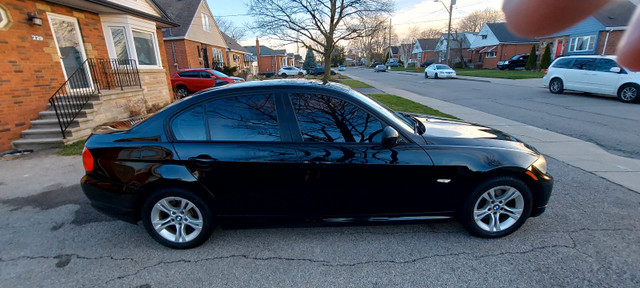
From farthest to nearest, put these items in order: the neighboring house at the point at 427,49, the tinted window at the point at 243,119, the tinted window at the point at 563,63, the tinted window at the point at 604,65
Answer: the neighboring house at the point at 427,49
the tinted window at the point at 563,63
the tinted window at the point at 604,65
the tinted window at the point at 243,119

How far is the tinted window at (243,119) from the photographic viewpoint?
283 cm

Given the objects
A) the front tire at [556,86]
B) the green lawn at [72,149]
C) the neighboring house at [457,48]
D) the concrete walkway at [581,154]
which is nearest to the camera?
the concrete walkway at [581,154]

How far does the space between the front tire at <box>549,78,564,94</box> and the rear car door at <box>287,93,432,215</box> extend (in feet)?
45.0

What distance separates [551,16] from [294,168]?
2.17m

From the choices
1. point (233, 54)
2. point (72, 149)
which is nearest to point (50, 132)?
point (72, 149)

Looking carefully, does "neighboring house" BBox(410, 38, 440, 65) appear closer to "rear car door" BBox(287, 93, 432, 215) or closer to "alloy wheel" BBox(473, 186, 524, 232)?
"alloy wheel" BBox(473, 186, 524, 232)

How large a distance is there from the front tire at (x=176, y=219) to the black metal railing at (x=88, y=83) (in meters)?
5.38

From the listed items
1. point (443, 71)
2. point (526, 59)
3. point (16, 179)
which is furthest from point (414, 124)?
point (526, 59)

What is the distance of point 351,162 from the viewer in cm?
275

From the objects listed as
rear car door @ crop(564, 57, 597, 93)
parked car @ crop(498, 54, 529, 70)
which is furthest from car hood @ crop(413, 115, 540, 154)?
parked car @ crop(498, 54, 529, 70)

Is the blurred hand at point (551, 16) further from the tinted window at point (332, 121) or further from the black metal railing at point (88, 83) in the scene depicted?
the black metal railing at point (88, 83)

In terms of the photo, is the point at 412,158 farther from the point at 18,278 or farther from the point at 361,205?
the point at 18,278

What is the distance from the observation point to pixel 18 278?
259 cm

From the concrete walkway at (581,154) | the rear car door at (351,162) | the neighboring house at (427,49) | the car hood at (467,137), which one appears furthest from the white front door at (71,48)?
the neighboring house at (427,49)
